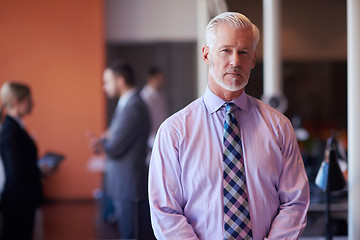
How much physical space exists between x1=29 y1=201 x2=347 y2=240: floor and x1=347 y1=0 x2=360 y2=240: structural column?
1.86 m

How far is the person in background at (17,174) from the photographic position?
343 centimetres

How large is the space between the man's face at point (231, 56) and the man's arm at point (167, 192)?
0.92ft

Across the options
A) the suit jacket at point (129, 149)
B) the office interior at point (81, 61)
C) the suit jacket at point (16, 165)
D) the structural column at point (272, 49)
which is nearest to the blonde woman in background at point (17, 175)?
the suit jacket at point (16, 165)

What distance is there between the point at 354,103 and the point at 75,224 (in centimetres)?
412

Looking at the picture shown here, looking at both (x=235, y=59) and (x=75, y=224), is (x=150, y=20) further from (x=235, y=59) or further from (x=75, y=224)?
(x=235, y=59)

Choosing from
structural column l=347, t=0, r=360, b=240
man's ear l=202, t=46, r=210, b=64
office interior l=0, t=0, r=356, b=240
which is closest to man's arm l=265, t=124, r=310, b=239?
man's ear l=202, t=46, r=210, b=64

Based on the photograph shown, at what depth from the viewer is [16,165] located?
11.2 feet

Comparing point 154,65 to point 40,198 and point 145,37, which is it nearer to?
point 145,37

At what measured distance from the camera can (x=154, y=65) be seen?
8.27 m

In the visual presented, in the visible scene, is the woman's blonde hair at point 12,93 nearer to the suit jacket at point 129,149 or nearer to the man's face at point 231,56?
the suit jacket at point 129,149

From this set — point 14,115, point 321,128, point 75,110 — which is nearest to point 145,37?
point 75,110

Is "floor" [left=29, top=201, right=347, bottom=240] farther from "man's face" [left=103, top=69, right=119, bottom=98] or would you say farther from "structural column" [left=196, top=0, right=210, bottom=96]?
"structural column" [left=196, top=0, right=210, bottom=96]

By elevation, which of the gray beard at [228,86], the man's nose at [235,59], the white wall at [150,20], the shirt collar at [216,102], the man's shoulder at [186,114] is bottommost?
the man's shoulder at [186,114]

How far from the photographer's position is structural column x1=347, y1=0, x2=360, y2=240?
2678mm
